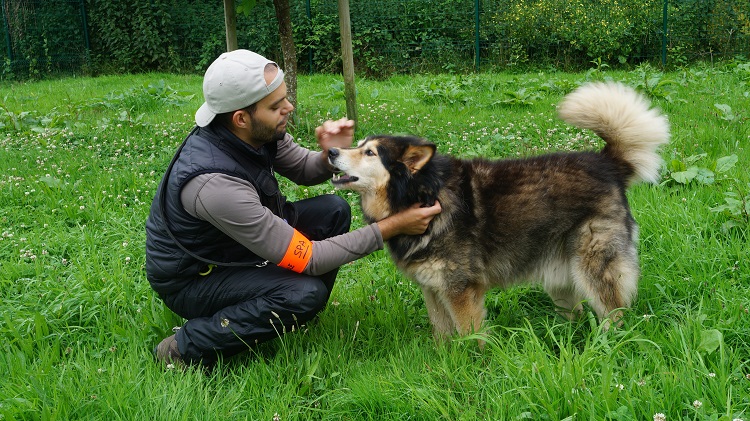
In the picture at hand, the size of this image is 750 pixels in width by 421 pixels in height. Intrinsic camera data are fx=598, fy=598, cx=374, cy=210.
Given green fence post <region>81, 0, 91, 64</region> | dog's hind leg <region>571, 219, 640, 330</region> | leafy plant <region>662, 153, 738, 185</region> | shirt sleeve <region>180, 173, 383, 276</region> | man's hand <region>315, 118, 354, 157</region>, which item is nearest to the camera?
shirt sleeve <region>180, 173, 383, 276</region>

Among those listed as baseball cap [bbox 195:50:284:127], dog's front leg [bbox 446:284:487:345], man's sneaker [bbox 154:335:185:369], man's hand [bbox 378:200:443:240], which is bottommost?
man's sneaker [bbox 154:335:185:369]

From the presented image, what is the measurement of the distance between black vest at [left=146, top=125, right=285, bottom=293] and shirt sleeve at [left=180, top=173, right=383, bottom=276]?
7cm

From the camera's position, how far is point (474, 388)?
2543 millimetres

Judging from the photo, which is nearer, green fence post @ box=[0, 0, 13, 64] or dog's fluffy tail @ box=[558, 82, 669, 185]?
dog's fluffy tail @ box=[558, 82, 669, 185]

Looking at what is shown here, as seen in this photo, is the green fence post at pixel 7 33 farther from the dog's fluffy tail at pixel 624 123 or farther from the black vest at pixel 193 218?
the dog's fluffy tail at pixel 624 123

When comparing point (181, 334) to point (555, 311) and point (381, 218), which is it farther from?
point (555, 311)

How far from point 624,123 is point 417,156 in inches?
45.4

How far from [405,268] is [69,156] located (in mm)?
4430

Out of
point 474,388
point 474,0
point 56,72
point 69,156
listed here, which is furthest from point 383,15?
point 474,388

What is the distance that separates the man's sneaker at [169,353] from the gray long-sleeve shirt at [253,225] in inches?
26.5

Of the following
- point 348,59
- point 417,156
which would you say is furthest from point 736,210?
point 348,59

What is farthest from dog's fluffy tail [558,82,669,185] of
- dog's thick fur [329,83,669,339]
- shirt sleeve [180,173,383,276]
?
shirt sleeve [180,173,383,276]

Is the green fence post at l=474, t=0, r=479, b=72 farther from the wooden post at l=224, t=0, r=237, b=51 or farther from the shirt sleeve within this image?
the shirt sleeve

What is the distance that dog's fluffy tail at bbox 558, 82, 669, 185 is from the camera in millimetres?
3215
